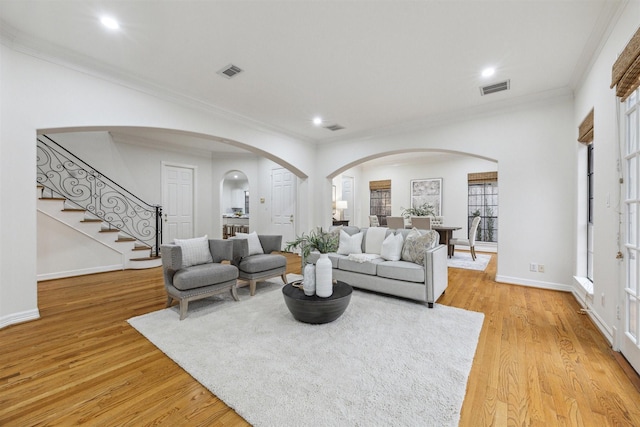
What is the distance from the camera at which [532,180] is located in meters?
4.05

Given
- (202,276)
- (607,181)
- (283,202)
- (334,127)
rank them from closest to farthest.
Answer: (607,181), (202,276), (334,127), (283,202)

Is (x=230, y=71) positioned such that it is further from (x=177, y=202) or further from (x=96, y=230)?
(x=177, y=202)

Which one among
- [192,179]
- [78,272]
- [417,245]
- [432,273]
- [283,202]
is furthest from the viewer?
[283,202]

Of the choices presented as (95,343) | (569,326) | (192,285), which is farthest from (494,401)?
(95,343)

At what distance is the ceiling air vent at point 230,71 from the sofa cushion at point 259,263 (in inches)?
94.7

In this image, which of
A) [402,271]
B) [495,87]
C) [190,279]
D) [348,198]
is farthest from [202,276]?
[348,198]

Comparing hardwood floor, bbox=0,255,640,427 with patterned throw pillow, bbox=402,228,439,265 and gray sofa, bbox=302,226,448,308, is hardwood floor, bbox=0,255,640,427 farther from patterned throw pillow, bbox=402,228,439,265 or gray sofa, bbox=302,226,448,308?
patterned throw pillow, bbox=402,228,439,265

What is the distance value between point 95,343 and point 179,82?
3097mm

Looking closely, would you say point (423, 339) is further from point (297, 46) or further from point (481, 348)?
point (297, 46)

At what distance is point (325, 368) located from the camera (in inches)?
78.3

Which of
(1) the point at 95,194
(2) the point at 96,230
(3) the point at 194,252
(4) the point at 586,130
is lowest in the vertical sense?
(3) the point at 194,252

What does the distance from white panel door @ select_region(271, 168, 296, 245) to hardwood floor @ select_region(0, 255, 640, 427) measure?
4.41 meters

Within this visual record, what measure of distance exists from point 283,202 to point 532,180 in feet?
17.9

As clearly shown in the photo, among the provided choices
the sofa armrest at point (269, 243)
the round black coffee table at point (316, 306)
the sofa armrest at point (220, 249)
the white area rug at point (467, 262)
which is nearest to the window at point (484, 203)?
the white area rug at point (467, 262)
